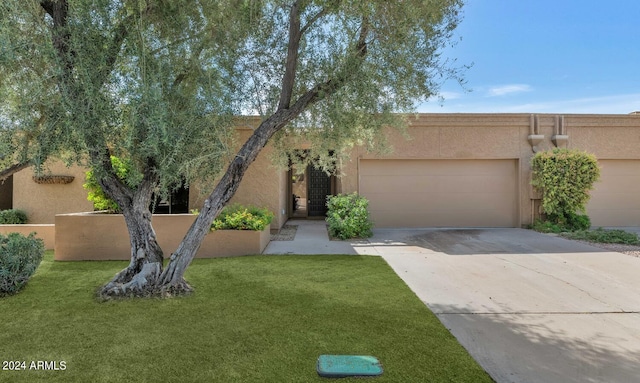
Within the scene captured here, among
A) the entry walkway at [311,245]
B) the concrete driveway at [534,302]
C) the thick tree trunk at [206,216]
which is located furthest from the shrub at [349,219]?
the thick tree trunk at [206,216]

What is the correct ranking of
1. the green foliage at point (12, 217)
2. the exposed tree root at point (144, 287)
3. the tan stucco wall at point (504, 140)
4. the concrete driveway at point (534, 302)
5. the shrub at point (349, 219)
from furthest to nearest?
the tan stucco wall at point (504, 140), the green foliage at point (12, 217), the shrub at point (349, 219), the exposed tree root at point (144, 287), the concrete driveway at point (534, 302)

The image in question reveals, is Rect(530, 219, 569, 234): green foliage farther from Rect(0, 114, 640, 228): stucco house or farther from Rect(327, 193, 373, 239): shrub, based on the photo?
Rect(327, 193, 373, 239): shrub

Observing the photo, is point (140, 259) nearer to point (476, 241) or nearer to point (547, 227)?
point (476, 241)

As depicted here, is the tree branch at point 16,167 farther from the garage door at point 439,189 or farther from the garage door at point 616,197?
the garage door at point 616,197

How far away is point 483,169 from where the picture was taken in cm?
1180

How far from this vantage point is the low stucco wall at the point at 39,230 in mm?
8273

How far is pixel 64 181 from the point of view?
10812mm

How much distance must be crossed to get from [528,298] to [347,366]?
3.30 meters

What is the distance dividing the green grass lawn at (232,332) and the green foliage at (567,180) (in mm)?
7834

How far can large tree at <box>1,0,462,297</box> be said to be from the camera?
4250 millimetres

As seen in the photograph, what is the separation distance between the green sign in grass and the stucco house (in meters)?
8.46

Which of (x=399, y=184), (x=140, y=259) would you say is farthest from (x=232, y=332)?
(x=399, y=184)

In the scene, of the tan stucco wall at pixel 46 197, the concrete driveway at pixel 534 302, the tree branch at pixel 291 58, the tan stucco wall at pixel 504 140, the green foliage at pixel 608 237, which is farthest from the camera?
the tan stucco wall at pixel 504 140

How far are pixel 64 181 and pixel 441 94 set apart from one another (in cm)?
1127
